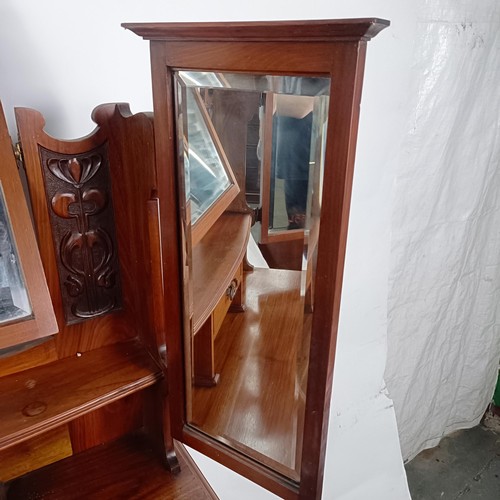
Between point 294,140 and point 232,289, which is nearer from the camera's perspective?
point 294,140

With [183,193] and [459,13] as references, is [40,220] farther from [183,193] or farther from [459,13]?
[459,13]

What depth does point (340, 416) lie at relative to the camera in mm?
1297

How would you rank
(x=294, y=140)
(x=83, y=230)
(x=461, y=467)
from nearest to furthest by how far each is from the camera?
(x=294, y=140), (x=83, y=230), (x=461, y=467)

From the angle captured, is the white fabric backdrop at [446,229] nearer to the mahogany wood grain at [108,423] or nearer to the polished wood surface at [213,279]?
the polished wood surface at [213,279]

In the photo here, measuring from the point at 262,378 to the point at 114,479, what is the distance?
0.99 ft

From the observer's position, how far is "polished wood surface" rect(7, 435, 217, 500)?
28.8 inches

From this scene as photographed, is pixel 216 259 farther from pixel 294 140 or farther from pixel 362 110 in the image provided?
pixel 362 110

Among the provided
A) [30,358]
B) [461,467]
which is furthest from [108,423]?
[461,467]

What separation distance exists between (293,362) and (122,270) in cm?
29

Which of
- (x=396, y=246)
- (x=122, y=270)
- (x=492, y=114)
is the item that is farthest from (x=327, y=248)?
(x=492, y=114)

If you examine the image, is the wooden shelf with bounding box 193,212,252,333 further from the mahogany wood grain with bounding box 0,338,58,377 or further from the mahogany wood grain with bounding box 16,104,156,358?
the mahogany wood grain with bounding box 0,338,58,377

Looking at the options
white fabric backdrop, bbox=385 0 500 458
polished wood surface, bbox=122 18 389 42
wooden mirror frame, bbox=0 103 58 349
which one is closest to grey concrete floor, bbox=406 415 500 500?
white fabric backdrop, bbox=385 0 500 458

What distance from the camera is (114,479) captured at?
76 cm

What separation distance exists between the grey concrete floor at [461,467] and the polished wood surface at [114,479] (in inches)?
50.0
